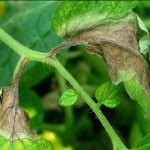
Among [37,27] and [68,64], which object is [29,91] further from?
[68,64]

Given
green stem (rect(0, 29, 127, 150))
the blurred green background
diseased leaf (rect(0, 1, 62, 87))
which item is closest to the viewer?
green stem (rect(0, 29, 127, 150))

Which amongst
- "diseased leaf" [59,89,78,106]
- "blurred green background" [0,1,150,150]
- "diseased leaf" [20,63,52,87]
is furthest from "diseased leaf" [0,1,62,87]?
"diseased leaf" [59,89,78,106]

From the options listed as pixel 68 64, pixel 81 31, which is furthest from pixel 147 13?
pixel 81 31

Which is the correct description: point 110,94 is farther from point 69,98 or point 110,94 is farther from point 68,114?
point 68,114

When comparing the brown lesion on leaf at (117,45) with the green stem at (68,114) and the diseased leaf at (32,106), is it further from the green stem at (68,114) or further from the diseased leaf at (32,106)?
the green stem at (68,114)

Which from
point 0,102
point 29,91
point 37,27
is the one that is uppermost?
point 0,102

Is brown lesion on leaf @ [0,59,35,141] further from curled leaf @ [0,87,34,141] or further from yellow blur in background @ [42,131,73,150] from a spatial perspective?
yellow blur in background @ [42,131,73,150]

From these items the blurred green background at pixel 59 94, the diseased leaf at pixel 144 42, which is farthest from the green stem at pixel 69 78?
the blurred green background at pixel 59 94
